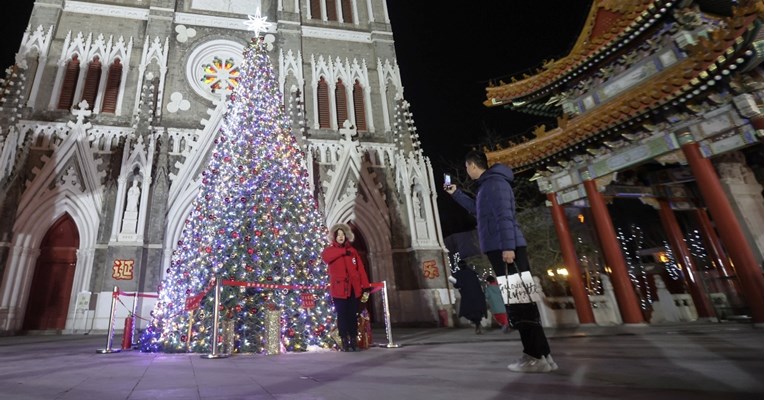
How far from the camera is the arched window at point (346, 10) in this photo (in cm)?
2019

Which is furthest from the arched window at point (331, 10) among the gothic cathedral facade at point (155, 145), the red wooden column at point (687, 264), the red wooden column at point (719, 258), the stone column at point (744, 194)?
the red wooden column at point (719, 258)

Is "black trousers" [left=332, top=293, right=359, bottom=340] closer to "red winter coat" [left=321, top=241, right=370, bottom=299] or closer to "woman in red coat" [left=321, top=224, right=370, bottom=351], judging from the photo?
"woman in red coat" [left=321, top=224, right=370, bottom=351]

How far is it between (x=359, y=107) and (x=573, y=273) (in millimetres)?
11940

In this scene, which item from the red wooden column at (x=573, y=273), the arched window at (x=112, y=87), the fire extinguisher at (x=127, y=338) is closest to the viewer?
the fire extinguisher at (x=127, y=338)

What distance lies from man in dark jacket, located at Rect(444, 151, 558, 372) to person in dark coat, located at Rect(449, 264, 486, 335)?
6.12m

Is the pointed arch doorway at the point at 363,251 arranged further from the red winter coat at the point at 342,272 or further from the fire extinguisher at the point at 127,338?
the red winter coat at the point at 342,272

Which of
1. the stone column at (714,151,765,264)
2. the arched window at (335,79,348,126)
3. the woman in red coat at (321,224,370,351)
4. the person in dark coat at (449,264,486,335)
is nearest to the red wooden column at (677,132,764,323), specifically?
the stone column at (714,151,765,264)

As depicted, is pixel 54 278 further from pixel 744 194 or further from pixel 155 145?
pixel 744 194

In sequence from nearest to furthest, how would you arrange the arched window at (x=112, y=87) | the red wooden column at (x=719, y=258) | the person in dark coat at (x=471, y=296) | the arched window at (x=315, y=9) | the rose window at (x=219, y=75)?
the person in dark coat at (x=471, y=296)
the red wooden column at (x=719, y=258)
the arched window at (x=112, y=87)
the rose window at (x=219, y=75)
the arched window at (x=315, y=9)

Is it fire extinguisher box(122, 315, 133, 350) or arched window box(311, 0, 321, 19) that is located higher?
arched window box(311, 0, 321, 19)

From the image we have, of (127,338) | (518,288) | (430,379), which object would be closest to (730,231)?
(518,288)

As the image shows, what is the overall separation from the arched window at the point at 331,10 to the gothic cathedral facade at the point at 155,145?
387mm

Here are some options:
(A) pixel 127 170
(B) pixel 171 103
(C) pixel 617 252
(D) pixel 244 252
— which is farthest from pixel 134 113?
(C) pixel 617 252

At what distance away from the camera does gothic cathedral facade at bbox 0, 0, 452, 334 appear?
39.7ft
